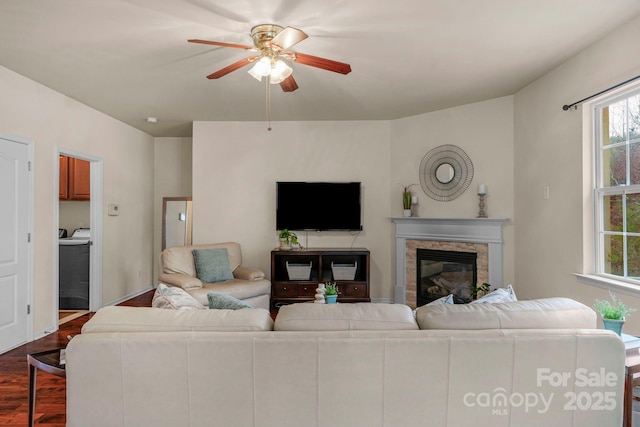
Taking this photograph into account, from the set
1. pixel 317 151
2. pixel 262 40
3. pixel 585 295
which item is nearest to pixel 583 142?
pixel 585 295

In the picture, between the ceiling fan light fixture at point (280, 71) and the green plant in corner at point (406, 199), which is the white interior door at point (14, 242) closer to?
the ceiling fan light fixture at point (280, 71)

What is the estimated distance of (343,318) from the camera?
168 cm

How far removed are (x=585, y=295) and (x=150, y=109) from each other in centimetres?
489

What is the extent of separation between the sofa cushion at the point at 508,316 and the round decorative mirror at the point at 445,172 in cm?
295

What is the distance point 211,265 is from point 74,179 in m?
2.43

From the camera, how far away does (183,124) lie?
17.8 feet

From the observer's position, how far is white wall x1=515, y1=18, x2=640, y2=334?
273 centimetres

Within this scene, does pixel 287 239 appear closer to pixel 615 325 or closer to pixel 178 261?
pixel 178 261

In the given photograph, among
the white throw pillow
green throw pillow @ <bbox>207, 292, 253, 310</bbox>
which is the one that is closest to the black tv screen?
the white throw pillow

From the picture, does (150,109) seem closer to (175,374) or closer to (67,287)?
(67,287)

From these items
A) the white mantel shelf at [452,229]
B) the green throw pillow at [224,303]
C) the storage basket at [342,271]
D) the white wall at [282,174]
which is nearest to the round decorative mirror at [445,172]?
the white mantel shelf at [452,229]

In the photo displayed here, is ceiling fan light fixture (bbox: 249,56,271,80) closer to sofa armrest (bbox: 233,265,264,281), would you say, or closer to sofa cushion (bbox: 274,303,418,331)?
sofa cushion (bbox: 274,303,418,331)

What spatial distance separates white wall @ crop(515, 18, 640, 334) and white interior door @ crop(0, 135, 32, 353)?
4.88m

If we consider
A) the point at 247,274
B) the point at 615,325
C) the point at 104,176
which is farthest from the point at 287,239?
the point at 615,325
